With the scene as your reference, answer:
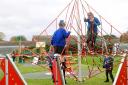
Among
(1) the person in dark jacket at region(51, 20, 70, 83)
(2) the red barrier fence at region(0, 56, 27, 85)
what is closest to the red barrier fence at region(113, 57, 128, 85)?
(2) the red barrier fence at region(0, 56, 27, 85)

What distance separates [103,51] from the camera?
597 inches

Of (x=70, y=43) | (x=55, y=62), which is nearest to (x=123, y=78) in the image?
(x=55, y=62)

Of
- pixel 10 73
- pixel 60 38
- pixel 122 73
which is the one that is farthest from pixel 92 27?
pixel 10 73

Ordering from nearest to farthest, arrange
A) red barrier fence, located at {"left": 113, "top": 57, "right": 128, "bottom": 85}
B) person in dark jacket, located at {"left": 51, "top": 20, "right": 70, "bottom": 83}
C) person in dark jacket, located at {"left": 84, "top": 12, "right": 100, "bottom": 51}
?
red barrier fence, located at {"left": 113, "top": 57, "right": 128, "bottom": 85} → person in dark jacket, located at {"left": 51, "top": 20, "right": 70, "bottom": 83} → person in dark jacket, located at {"left": 84, "top": 12, "right": 100, "bottom": 51}

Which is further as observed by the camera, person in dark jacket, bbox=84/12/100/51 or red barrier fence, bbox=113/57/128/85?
person in dark jacket, bbox=84/12/100/51

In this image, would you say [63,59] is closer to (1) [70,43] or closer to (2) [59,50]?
(2) [59,50]

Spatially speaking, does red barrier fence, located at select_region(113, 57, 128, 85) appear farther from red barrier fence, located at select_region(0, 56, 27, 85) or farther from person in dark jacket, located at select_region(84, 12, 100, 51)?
person in dark jacket, located at select_region(84, 12, 100, 51)

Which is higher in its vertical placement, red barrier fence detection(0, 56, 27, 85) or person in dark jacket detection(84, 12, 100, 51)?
person in dark jacket detection(84, 12, 100, 51)

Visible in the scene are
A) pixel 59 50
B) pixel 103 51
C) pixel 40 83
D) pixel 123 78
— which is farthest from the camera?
pixel 40 83

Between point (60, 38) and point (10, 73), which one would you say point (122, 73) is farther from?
point (60, 38)

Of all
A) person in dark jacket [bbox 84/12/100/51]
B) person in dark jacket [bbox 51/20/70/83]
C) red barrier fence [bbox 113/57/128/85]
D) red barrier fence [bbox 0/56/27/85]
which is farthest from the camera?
person in dark jacket [bbox 84/12/100/51]

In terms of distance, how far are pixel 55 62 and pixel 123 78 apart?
1.68m

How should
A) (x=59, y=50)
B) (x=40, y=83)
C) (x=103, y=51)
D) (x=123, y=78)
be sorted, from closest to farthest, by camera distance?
(x=123, y=78), (x=59, y=50), (x=103, y=51), (x=40, y=83)

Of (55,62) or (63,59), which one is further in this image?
(63,59)
